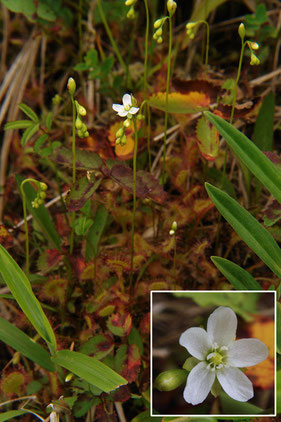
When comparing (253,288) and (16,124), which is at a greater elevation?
(16,124)

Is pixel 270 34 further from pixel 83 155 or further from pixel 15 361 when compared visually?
pixel 15 361

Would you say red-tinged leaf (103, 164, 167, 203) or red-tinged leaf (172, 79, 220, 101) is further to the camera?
red-tinged leaf (172, 79, 220, 101)

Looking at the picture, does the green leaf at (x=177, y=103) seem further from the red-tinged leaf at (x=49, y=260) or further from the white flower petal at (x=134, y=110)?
the red-tinged leaf at (x=49, y=260)

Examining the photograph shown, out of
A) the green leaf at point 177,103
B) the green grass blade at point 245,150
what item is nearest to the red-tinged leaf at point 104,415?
the green grass blade at point 245,150

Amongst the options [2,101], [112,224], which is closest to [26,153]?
[2,101]

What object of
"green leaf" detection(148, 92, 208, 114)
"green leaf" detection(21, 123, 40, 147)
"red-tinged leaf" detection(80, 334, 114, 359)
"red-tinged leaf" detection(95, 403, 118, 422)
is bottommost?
"red-tinged leaf" detection(95, 403, 118, 422)

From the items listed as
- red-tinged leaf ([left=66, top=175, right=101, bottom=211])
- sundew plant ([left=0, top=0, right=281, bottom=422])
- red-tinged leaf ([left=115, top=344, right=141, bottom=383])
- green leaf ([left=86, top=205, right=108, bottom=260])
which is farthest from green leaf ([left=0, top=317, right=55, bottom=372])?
red-tinged leaf ([left=66, top=175, right=101, bottom=211])

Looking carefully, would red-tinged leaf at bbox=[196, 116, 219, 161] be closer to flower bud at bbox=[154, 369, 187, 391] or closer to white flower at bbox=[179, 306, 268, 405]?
white flower at bbox=[179, 306, 268, 405]
